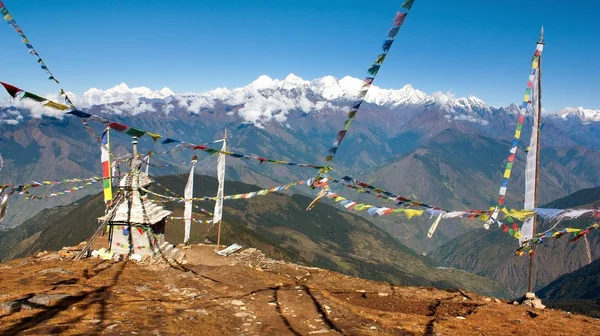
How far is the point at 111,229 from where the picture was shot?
31656 millimetres

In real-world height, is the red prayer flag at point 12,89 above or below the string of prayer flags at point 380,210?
above

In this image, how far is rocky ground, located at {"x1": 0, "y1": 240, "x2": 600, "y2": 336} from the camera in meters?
15.7

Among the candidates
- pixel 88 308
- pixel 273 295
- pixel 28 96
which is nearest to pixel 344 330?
pixel 273 295

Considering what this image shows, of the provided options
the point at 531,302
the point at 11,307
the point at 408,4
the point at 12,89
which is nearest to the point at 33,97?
the point at 12,89

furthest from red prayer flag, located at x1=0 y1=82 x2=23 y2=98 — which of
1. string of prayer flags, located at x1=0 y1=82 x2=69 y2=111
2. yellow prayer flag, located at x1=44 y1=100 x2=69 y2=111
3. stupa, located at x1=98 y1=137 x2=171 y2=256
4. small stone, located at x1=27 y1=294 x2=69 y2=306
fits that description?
stupa, located at x1=98 y1=137 x2=171 y2=256

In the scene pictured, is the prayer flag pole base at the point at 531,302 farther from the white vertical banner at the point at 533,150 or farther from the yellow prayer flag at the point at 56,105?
the yellow prayer flag at the point at 56,105

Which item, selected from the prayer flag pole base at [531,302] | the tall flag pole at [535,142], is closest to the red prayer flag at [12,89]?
the tall flag pole at [535,142]

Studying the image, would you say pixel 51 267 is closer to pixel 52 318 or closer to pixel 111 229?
pixel 111 229

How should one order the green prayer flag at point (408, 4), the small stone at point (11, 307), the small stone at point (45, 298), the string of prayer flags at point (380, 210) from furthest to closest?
the small stone at point (45, 298), the small stone at point (11, 307), the string of prayer flags at point (380, 210), the green prayer flag at point (408, 4)

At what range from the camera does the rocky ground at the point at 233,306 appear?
15.7 meters

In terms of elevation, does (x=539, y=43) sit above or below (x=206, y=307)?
above

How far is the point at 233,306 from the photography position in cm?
1952

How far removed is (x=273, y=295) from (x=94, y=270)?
499 inches

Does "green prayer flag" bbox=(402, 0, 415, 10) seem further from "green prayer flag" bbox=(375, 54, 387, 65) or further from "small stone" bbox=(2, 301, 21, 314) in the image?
"small stone" bbox=(2, 301, 21, 314)
